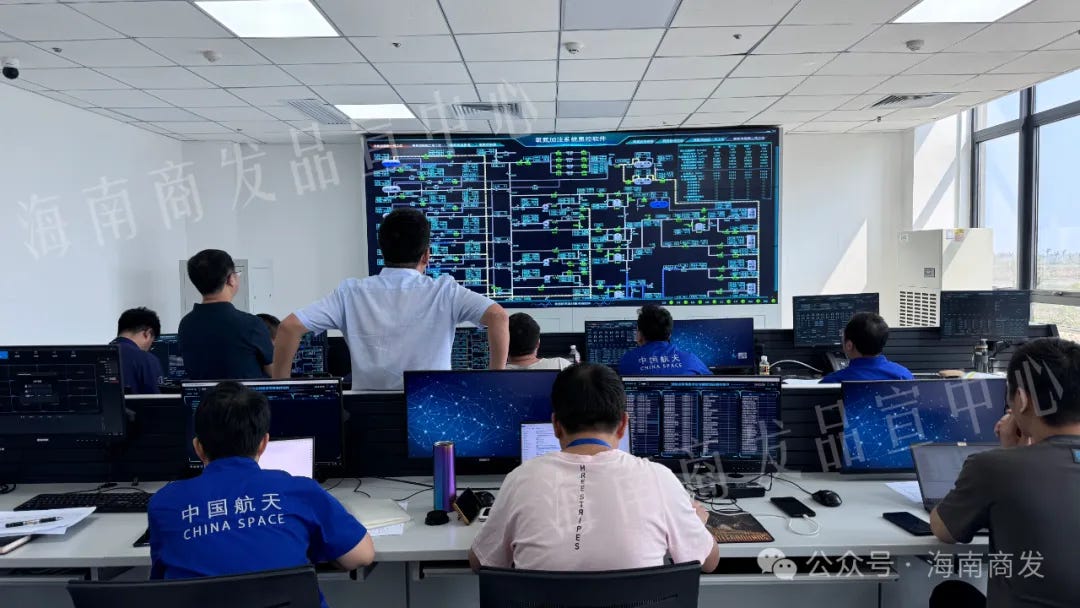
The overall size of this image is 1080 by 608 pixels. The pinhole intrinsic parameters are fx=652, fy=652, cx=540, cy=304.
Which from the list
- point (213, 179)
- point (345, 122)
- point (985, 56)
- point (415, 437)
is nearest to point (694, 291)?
point (985, 56)

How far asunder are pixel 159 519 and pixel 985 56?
201 inches

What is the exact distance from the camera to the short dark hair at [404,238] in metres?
2.39

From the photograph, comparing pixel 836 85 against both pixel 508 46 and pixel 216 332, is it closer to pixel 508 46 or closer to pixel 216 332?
pixel 508 46

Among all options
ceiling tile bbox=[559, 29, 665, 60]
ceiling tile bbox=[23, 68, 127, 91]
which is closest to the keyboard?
ceiling tile bbox=[559, 29, 665, 60]

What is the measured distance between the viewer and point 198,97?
4828mm

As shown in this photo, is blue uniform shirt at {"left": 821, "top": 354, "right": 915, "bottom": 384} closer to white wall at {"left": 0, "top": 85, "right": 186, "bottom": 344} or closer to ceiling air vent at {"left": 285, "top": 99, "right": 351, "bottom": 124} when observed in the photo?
ceiling air vent at {"left": 285, "top": 99, "right": 351, "bottom": 124}

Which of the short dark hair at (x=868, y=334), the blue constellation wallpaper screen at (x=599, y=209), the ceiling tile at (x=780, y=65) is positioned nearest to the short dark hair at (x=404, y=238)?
the short dark hair at (x=868, y=334)

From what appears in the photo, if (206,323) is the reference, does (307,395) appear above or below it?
below

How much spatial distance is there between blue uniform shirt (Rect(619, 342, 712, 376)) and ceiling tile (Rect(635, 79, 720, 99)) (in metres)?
2.30

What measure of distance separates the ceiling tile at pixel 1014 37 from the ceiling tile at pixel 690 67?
1.36 meters

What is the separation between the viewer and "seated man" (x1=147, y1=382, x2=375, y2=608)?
1336 mm

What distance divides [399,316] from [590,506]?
4.19ft

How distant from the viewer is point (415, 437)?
2205 millimetres

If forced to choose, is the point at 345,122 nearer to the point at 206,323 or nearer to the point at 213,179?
the point at 213,179
